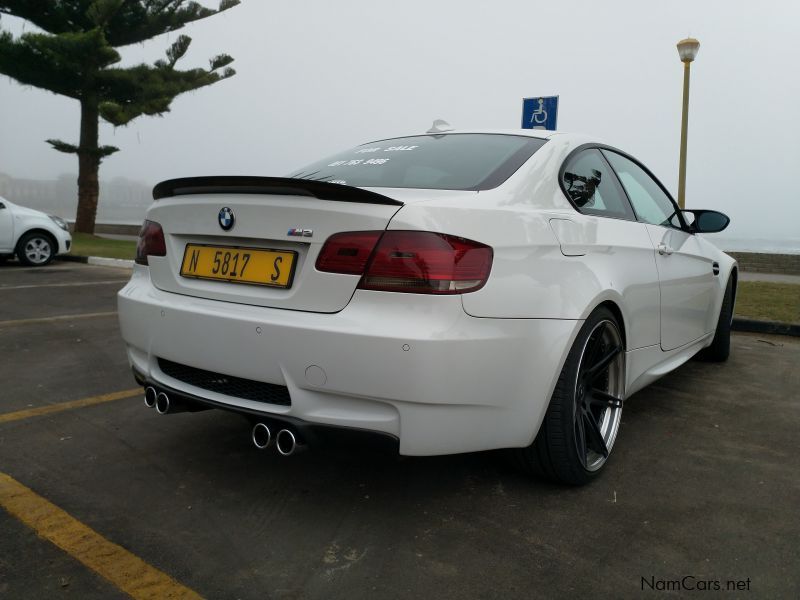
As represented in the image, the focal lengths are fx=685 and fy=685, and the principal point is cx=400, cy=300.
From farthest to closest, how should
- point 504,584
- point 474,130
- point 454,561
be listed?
point 474,130, point 454,561, point 504,584


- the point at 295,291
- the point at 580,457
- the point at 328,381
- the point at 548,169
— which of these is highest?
the point at 548,169

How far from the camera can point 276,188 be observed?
7.38ft

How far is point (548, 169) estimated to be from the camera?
8.77 feet

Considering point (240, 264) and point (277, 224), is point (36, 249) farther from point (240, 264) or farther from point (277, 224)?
point (277, 224)

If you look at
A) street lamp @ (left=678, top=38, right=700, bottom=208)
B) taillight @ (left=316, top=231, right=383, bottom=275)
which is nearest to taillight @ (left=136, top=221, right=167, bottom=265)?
taillight @ (left=316, top=231, right=383, bottom=275)

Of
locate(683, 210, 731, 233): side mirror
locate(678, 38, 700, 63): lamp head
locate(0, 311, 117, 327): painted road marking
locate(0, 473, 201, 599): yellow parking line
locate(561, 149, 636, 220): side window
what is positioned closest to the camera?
locate(0, 473, 201, 599): yellow parking line

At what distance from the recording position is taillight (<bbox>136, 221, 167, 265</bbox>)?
8.73ft

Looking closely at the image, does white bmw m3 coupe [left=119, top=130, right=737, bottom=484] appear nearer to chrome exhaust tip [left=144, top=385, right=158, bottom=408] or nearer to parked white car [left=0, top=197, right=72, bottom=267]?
chrome exhaust tip [left=144, top=385, right=158, bottom=408]

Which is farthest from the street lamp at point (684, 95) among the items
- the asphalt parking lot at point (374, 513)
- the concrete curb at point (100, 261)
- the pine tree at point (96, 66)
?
the pine tree at point (96, 66)

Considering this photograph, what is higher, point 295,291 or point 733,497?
point 295,291

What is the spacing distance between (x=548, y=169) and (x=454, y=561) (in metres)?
1.49

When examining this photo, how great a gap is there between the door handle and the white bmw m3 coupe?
44 cm

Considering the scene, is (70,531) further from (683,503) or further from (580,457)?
(683,503)

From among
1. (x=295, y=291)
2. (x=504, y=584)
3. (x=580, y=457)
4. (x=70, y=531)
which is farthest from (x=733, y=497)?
(x=70, y=531)
